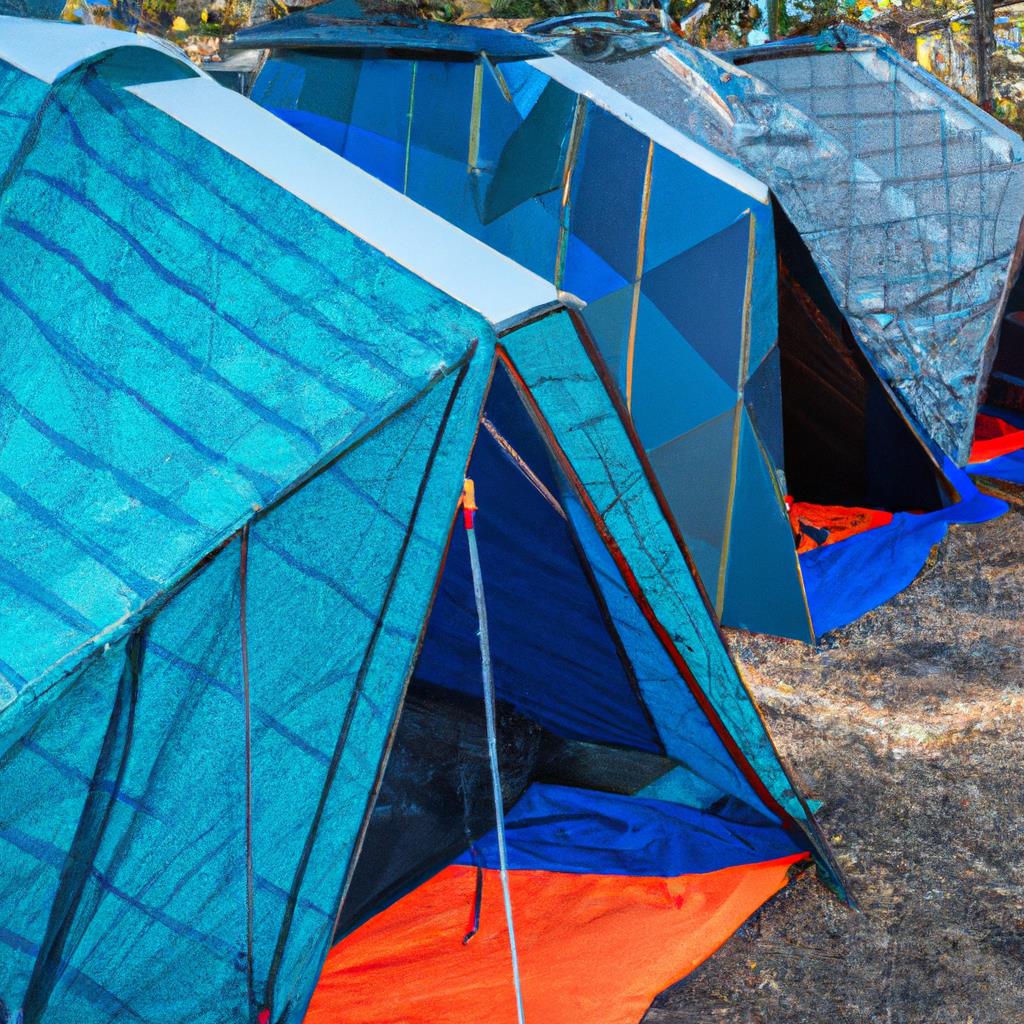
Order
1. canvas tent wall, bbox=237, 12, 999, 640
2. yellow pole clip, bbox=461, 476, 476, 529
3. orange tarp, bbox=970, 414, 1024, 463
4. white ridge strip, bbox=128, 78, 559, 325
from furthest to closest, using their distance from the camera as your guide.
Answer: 1. orange tarp, bbox=970, 414, 1024, 463
2. canvas tent wall, bbox=237, 12, 999, 640
3. white ridge strip, bbox=128, 78, 559, 325
4. yellow pole clip, bbox=461, 476, 476, 529

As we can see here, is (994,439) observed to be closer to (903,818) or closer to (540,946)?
(903,818)

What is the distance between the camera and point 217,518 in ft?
7.85

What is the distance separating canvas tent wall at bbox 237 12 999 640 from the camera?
17.1ft

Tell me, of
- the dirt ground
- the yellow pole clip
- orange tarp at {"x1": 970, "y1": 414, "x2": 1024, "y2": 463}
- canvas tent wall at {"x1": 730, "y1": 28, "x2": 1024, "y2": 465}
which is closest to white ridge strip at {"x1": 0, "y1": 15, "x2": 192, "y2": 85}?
the yellow pole clip

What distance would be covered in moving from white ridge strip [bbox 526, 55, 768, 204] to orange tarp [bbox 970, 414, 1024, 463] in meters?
2.76

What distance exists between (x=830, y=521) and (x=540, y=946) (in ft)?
12.1

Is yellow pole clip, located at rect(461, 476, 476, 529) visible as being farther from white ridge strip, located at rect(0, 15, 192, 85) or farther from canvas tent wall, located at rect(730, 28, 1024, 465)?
canvas tent wall, located at rect(730, 28, 1024, 465)

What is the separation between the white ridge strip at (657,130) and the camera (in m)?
5.22

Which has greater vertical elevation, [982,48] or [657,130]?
[657,130]

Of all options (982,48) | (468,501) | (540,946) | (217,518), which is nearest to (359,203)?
(468,501)

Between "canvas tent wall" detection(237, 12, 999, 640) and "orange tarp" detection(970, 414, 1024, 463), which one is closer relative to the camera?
"canvas tent wall" detection(237, 12, 999, 640)

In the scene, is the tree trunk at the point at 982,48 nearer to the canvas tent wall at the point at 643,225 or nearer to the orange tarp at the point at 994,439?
the orange tarp at the point at 994,439

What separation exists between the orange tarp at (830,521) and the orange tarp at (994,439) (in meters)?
1.13

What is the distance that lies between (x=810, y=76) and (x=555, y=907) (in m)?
4.61
